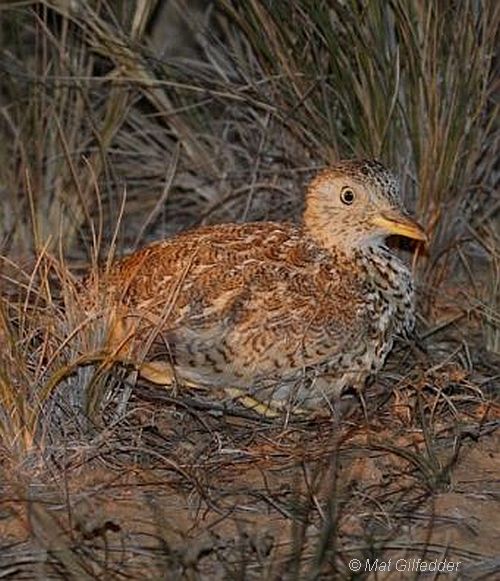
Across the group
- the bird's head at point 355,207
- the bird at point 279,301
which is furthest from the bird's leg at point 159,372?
the bird's head at point 355,207

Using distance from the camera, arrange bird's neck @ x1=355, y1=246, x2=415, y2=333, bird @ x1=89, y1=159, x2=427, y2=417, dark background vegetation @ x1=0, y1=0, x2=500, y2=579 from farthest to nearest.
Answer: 1. bird's neck @ x1=355, y1=246, x2=415, y2=333
2. bird @ x1=89, y1=159, x2=427, y2=417
3. dark background vegetation @ x1=0, y1=0, x2=500, y2=579

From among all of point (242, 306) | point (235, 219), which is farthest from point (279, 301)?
point (235, 219)

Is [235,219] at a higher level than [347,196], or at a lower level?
lower

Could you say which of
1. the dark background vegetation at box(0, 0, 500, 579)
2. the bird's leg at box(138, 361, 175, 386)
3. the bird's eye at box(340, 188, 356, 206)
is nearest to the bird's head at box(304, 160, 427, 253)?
the bird's eye at box(340, 188, 356, 206)

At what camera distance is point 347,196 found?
5113mm

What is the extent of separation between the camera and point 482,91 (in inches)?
223

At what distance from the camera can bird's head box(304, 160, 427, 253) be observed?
5078 millimetres

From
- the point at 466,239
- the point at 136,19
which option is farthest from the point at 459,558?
the point at 136,19

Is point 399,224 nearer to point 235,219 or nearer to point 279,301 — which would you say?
point 279,301

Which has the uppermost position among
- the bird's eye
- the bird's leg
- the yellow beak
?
the bird's eye

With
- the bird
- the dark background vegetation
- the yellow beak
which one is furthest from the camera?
the yellow beak

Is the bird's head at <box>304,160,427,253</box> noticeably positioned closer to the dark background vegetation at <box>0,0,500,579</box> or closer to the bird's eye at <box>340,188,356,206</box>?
the bird's eye at <box>340,188,356,206</box>

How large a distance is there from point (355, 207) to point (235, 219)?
1331 millimetres

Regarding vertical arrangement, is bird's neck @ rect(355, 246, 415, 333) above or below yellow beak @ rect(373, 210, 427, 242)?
below
